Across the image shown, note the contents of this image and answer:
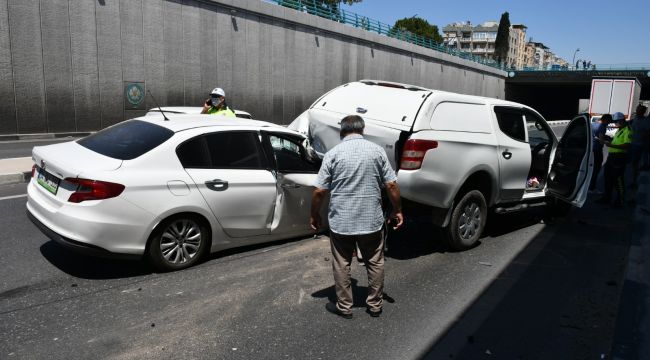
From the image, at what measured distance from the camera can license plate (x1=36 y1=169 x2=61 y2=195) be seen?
467cm

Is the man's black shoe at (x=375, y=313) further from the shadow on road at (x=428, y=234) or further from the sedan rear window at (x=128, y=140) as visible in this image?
the sedan rear window at (x=128, y=140)

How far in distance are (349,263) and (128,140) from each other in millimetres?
2577

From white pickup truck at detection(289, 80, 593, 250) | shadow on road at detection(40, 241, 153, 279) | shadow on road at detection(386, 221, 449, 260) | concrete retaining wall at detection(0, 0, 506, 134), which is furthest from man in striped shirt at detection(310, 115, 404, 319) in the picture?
concrete retaining wall at detection(0, 0, 506, 134)

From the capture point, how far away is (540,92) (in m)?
69.0

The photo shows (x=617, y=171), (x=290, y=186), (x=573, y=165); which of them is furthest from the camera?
(x=617, y=171)

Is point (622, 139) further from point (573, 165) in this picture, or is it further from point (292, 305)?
point (292, 305)

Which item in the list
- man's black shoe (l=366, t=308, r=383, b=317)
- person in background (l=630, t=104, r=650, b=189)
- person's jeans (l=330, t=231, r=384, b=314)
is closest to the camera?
person's jeans (l=330, t=231, r=384, b=314)

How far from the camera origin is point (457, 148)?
5.83m

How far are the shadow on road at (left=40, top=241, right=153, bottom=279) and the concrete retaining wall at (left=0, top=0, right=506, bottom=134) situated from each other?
15.4 meters

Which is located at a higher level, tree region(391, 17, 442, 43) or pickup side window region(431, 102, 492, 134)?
tree region(391, 17, 442, 43)

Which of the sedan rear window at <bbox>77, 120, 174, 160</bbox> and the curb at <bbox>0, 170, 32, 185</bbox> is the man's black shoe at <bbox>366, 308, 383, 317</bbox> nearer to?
the sedan rear window at <bbox>77, 120, 174, 160</bbox>

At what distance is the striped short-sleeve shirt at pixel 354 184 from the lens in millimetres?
4047

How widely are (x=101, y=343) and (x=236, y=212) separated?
2.01m

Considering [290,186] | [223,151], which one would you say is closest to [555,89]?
[290,186]
